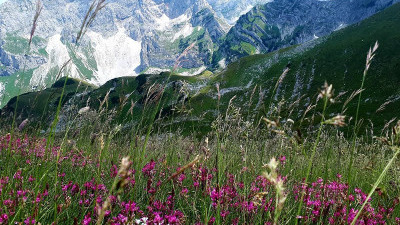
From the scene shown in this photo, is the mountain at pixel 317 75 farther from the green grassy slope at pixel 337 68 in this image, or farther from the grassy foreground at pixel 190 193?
the grassy foreground at pixel 190 193

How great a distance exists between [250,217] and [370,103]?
7575cm

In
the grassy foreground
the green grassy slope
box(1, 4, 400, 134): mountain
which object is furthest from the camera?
the green grassy slope

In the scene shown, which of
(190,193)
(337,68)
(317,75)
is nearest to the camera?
(190,193)

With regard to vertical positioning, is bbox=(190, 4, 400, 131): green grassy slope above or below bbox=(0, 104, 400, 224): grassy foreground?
above

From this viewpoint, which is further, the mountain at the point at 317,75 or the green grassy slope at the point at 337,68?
the green grassy slope at the point at 337,68

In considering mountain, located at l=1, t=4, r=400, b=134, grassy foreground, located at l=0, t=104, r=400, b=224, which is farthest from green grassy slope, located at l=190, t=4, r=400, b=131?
grassy foreground, located at l=0, t=104, r=400, b=224

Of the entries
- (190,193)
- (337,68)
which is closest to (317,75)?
(337,68)

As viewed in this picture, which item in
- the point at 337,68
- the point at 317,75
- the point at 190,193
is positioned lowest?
the point at 190,193

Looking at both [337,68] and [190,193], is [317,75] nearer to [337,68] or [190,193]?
[337,68]

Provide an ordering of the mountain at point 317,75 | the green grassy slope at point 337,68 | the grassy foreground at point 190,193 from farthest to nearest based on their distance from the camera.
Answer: the green grassy slope at point 337,68 < the mountain at point 317,75 < the grassy foreground at point 190,193

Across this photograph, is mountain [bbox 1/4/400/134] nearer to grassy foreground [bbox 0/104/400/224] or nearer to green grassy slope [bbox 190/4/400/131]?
green grassy slope [bbox 190/4/400/131]

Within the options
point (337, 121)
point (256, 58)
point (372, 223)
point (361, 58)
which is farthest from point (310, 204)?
point (256, 58)

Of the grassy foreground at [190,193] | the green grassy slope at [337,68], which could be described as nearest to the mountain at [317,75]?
the green grassy slope at [337,68]

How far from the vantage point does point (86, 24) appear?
2008 millimetres
